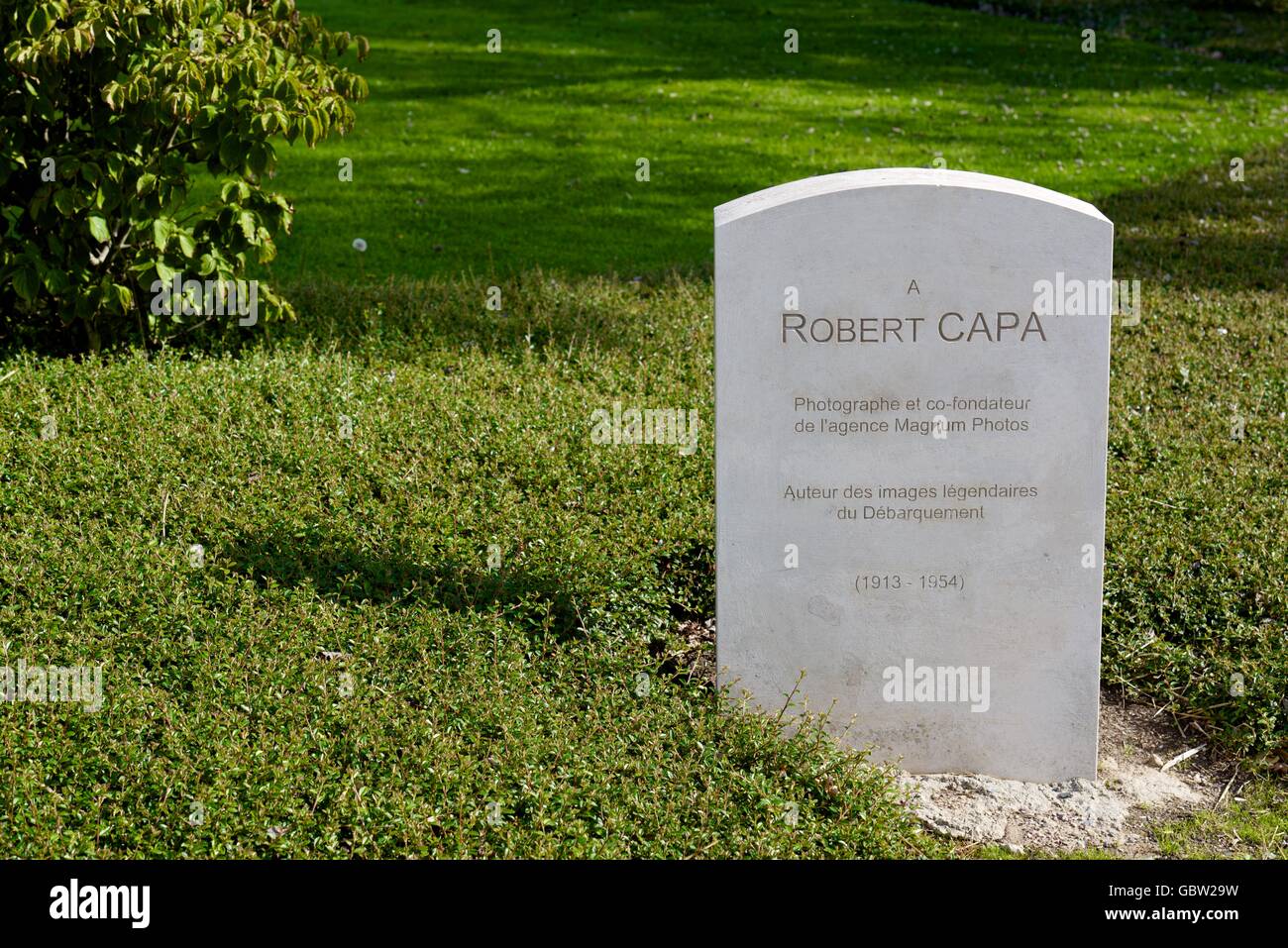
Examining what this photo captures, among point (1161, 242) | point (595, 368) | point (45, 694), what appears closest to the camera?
point (45, 694)

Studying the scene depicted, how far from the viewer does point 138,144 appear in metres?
6.73

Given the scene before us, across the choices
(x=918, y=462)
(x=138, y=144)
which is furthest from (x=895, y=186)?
(x=138, y=144)

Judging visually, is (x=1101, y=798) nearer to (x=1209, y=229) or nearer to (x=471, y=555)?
(x=471, y=555)

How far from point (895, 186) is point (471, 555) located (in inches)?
86.8

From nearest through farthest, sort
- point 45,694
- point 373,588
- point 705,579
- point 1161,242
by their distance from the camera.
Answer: point 45,694
point 373,588
point 705,579
point 1161,242

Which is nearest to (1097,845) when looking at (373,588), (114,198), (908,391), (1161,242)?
(908,391)

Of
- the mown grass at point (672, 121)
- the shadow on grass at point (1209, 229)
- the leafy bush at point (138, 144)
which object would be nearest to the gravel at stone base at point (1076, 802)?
the leafy bush at point (138, 144)

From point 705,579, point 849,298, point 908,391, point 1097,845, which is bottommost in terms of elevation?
point 1097,845

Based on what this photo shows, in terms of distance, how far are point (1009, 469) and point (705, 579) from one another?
61.1 inches

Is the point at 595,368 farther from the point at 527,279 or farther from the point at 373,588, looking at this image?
the point at 373,588

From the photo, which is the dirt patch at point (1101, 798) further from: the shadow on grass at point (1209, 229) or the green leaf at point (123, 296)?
the shadow on grass at point (1209, 229)

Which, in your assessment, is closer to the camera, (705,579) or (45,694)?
(45,694)

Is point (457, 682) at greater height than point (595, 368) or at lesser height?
lesser

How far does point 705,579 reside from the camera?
5.45m
